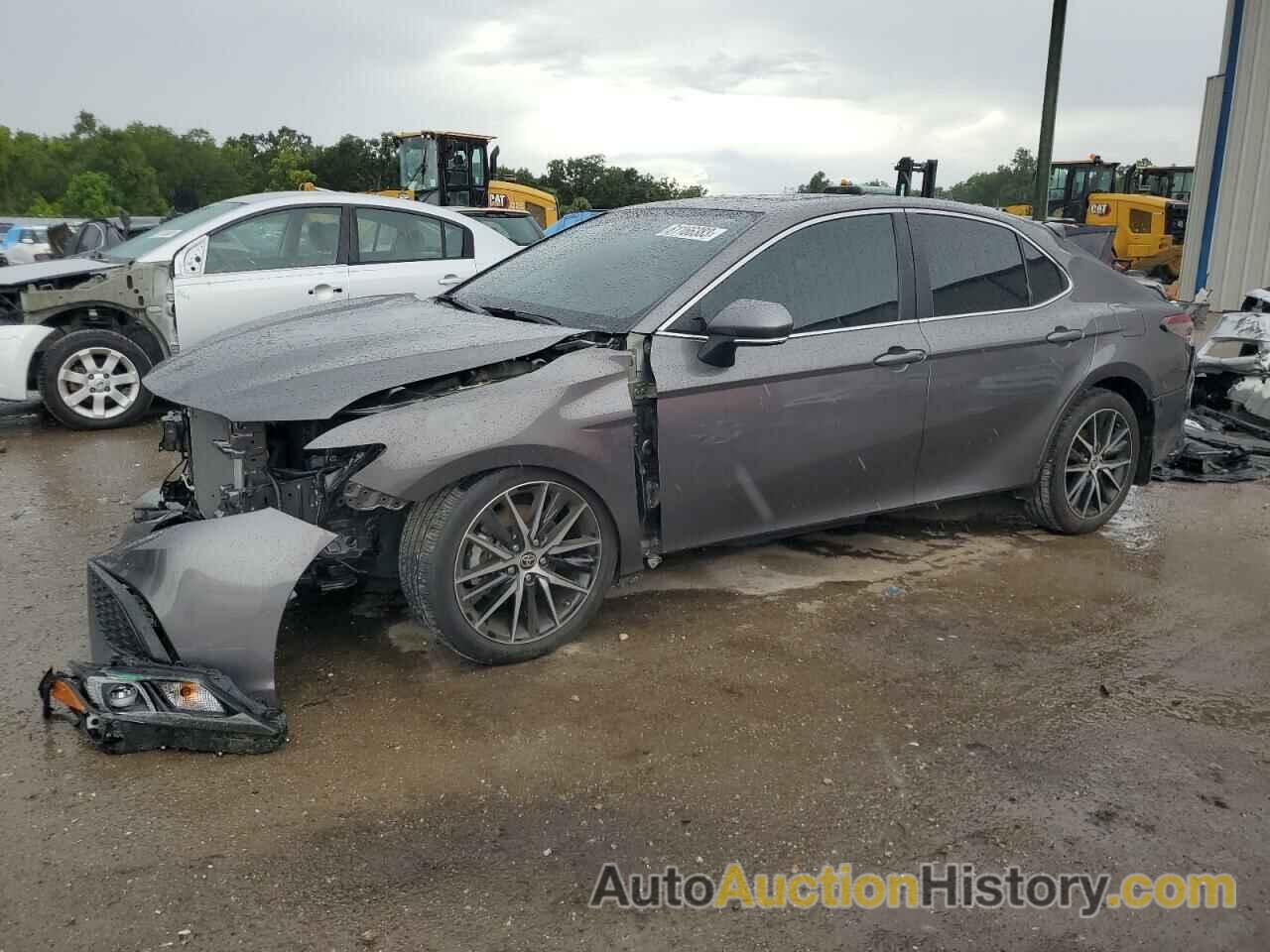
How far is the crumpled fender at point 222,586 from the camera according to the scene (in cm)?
327

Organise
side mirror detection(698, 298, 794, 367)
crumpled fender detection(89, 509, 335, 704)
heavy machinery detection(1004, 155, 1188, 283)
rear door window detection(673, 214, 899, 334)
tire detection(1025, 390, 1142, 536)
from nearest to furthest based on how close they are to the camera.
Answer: crumpled fender detection(89, 509, 335, 704)
side mirror detection(698, 298, 794, 367)
rear door window detection(673, 214, 899, 334)
tire detection(1025, 390, 1142, 536)
heavy machinery detection(1004, 155, 1188, 283)

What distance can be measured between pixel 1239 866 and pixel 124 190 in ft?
222

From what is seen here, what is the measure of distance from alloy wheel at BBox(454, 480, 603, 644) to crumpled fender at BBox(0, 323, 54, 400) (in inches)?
213

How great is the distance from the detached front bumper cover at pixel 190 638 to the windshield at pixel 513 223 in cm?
828

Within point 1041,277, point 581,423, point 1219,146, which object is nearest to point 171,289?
point 581,423

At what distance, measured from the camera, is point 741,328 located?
394 centimetres

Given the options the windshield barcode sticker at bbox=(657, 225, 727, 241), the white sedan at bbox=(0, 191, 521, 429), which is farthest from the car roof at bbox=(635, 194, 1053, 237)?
the white sedan at bbox=(0, 191, 521, 429)

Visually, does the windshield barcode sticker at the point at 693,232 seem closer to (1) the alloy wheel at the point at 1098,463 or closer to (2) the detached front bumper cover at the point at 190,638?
(2) the detached front bumper cover at the point at 190,638

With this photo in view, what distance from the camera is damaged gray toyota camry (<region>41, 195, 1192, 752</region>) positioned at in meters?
3.35

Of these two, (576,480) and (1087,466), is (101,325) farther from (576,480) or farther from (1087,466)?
(1087,466)

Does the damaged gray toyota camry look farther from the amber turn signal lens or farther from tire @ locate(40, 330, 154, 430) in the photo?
tire @ locate(40, 330, 154, 430)

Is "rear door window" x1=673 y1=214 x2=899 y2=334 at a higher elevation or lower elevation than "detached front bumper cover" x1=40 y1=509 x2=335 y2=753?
higher

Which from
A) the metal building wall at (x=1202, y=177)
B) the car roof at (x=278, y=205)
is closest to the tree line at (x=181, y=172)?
the metal building wall at (x=1202, y=177)

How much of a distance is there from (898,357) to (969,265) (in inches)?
29.2
